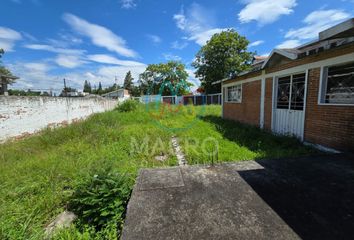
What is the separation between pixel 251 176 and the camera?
2395 millimetres

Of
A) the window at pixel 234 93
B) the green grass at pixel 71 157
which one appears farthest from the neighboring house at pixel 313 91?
the window at pixel 234 93

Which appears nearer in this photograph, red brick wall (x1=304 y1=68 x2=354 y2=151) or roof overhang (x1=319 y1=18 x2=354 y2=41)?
roof overhang (x1=319 y1=18 x2=354 y2=41)

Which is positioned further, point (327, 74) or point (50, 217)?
point (327, 74)

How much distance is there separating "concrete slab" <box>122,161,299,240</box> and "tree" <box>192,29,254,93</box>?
21.3m

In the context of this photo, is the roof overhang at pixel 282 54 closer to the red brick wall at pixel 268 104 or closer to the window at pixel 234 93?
the red brick wall at pixel 268 104

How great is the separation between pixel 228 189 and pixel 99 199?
5.08 ft

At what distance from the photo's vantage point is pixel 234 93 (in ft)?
28.3

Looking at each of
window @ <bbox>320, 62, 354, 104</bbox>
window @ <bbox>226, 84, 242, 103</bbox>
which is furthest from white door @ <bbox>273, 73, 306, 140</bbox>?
window @ <bbox>226, 84, 242, 103</bbox>

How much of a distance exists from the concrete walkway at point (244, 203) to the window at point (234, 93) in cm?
557

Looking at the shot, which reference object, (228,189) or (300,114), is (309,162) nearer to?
(228,189)

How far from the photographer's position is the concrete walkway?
4.58ft

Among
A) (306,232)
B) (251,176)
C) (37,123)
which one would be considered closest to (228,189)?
(251,176)

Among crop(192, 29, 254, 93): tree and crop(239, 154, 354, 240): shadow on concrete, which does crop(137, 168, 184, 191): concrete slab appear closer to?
crop(239, 154, 354, 240): shadow on concrete

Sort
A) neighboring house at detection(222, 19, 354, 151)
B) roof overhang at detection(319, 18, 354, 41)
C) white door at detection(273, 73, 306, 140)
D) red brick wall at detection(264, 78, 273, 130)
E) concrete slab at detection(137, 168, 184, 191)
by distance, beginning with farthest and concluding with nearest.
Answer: red brick wall at detection(264, 78, 273, 130) < white door at detection(273, 73, 306, 140) < neighboring house at detection(222, 19, 354, 151) < concrete slab at detection(137, 168, 184, 191) < roof overhang at detection(319, 18, 354, 41)
